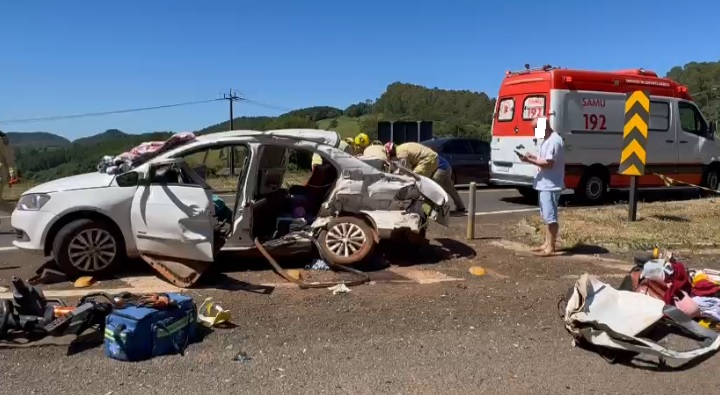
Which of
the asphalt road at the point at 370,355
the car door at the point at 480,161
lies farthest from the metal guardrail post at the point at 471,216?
the car door at the point at 480,161

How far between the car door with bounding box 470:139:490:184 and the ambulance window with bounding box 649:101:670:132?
479 centimetres

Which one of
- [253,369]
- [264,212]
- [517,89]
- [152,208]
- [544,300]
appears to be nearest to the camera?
[253,369]

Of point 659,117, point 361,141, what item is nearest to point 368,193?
point 361,141

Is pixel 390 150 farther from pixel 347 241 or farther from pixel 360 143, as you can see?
pixel 347 241

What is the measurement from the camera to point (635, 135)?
10.4m

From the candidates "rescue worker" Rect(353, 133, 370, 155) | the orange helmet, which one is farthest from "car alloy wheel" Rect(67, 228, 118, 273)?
the orange helmet

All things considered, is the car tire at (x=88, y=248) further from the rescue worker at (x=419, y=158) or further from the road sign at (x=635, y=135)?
the road sign at (x=635, y=135)

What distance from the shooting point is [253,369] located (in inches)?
167

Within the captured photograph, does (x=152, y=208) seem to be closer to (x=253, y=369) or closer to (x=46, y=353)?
(x=46, y=353)

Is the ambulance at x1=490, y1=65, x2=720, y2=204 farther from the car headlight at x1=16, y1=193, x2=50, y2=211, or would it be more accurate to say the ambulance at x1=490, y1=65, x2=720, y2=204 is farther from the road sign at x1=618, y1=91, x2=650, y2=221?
the car headlight at x1=16, y1=193, x2=50, y2=211

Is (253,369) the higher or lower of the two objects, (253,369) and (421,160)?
the lower

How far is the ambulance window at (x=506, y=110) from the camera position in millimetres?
13906

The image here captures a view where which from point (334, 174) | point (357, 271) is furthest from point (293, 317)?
point (334, 174)

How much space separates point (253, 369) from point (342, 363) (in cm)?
59
